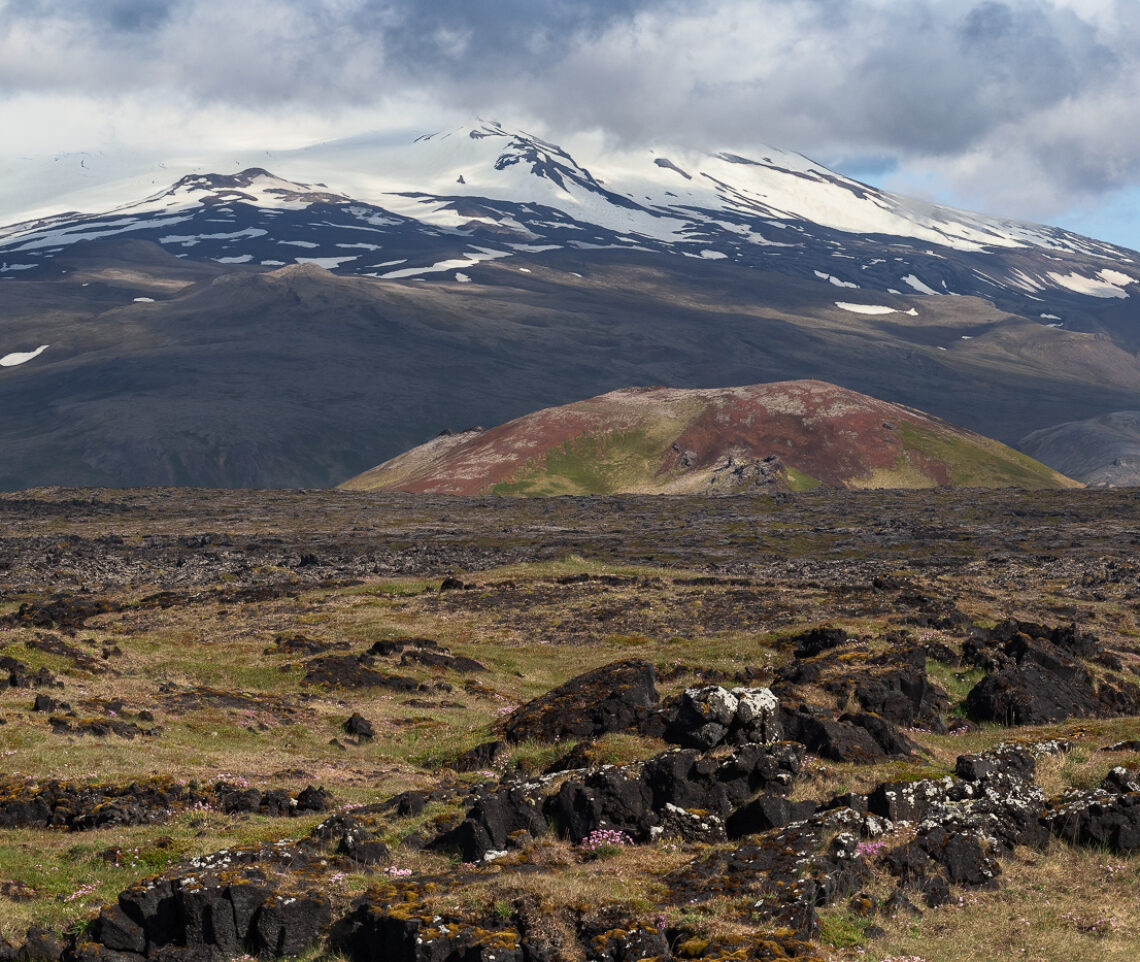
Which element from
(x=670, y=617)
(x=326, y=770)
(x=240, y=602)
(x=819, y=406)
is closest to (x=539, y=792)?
(x=326, y=770)

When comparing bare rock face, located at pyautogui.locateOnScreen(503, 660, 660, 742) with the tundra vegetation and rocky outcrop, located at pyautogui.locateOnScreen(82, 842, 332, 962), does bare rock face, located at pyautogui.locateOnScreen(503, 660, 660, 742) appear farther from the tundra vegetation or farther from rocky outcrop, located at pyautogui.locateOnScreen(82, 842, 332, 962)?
rocky outcrop, located at pyautogui.locateOnScreen(82, 842, 332, 962)

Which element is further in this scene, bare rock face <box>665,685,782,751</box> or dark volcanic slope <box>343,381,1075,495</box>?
dark volcanic slope <box>343,381,1075,495</box>

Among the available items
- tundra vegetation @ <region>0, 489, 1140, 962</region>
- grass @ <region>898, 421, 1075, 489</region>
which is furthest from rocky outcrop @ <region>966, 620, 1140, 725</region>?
grass @ <region>898, 421, 1075, 489</region>

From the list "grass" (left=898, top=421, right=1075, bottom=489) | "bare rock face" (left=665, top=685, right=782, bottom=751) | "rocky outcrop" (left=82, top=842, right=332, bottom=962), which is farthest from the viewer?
"grass" (left=898, top=421, right=1075, bottom=489)

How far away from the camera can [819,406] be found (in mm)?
182250

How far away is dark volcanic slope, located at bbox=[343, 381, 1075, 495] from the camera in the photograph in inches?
6476

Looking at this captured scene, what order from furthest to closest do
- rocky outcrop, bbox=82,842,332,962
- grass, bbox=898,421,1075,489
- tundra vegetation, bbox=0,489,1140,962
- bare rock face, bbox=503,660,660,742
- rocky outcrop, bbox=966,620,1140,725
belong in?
grass, bbox=898,421,1075,489 → rocky outcrop, bbox=966,620,1140,725 → bare rock face, bbox=503,660,660,742 → rocky outcrop, bbox=82,842,332,962 → tundra vegetation, bbox=0,489,1140,962

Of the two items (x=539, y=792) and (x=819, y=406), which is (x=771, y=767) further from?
(x=819, y=406)

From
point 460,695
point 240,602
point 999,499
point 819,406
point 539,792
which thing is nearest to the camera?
point 539,792

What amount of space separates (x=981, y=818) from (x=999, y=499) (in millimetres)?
124295

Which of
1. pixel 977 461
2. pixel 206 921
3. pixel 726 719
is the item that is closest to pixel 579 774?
pixel 726 719

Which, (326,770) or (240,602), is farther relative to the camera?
(240,602)

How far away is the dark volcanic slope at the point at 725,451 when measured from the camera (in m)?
164

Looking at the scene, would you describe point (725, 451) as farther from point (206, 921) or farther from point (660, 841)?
point (206, 921)
